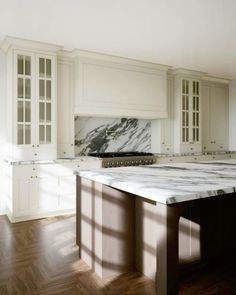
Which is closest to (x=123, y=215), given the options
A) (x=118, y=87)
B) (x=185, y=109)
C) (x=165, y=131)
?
(x=118, y=87)

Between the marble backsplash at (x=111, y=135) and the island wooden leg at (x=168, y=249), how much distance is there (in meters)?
3.50

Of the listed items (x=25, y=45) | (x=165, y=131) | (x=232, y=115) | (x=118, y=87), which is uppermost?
(x=25, y=45)

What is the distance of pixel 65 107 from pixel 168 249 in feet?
10.8

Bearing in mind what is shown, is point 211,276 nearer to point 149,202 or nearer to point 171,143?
point 149,202

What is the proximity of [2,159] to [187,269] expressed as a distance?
3.06 meters

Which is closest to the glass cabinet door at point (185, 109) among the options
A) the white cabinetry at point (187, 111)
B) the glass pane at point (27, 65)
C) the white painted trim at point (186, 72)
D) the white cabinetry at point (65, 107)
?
the white cabinetry at point (187, 111)

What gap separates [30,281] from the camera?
2.07 m

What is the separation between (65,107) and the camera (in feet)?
14.0

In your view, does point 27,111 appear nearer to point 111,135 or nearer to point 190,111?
point 111,135

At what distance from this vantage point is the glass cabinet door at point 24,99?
3768 mm

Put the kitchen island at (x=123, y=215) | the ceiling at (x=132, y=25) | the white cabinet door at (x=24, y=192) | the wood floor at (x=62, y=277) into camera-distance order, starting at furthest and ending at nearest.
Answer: the white cabinet door at (x=24, y=192) < the ceiling at (x=132, y=25) < the wood floor at (x=62, y=277) < the kitchen island at (x=123, y=215)

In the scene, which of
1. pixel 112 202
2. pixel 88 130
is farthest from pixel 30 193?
pixel 112 202

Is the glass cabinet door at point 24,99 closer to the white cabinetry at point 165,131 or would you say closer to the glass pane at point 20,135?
the glass pane at point 20,135

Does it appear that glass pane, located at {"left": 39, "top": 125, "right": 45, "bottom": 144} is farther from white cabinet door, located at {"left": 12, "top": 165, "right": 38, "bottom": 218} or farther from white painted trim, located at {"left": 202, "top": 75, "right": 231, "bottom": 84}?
white painted trim, located at {"left": 202, "top": 75, "right": 231, "bottom": 84}
